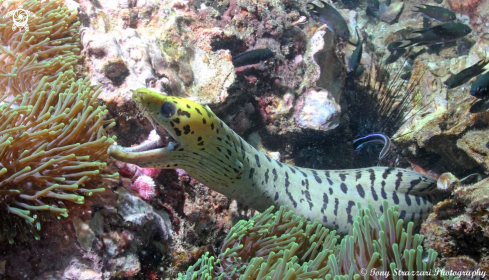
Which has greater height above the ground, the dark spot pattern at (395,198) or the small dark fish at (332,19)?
the small dark fish at (332,19)

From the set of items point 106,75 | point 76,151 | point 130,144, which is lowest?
point 130,144

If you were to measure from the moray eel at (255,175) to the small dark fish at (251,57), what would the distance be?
1357 millimetres

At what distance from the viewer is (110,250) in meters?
1.90

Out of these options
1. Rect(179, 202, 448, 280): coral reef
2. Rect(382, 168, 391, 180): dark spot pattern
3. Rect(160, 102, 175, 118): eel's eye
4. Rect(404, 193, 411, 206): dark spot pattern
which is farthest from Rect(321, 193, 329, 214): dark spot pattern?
Rect(160, 102, 175, 118): eel's eye

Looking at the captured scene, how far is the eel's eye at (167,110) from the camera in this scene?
6.17 feet

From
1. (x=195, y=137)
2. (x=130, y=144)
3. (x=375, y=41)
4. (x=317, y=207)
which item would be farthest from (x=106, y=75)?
(x=375, y=41)

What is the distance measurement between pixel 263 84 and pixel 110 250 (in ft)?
9.42

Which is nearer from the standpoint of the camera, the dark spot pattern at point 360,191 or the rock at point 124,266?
the rock at point 124,266

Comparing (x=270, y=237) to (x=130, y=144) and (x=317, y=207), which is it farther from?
(x=130, y=144)

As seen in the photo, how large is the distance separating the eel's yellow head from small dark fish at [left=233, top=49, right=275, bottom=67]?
162 centimetres

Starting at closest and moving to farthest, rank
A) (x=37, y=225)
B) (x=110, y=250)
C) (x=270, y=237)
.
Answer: (x=37, y=225) → (x=110, y=250) → (x=270, y=237)

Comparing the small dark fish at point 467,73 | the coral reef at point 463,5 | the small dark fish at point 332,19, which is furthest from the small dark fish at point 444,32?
the coral reef at point 463,5

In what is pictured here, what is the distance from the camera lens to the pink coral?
2.36 metres

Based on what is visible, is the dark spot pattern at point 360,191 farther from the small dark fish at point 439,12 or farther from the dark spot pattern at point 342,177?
the small dark fish at point 439,12
